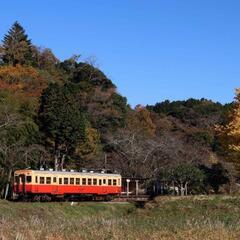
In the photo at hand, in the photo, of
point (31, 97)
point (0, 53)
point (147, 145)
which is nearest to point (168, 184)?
point (147, 145)

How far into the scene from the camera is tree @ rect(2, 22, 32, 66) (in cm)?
8600

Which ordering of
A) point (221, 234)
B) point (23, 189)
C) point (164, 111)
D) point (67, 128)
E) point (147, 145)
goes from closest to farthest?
point (221, 234) < point (23, 189) < point (67, 128) < point (147, 145) < point (164, 111)

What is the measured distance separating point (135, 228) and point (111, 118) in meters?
62.1

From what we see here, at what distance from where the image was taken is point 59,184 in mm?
44219

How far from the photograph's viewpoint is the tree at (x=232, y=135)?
37.8 m

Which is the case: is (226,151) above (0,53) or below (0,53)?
below

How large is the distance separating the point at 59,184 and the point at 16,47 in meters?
47.1

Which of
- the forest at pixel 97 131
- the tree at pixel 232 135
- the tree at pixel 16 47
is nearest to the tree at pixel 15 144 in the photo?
the forest at pixel 97 131

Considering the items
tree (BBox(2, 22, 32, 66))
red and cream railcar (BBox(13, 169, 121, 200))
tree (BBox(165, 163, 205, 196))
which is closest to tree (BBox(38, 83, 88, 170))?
red and cream railcar (BBox(13, 169, 121, 200))

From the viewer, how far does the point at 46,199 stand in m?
43.8

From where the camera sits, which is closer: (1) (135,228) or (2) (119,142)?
(1) (135,228)

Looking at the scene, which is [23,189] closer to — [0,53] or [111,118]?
[111,118]

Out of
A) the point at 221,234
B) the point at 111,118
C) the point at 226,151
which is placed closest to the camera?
the point at 221,234

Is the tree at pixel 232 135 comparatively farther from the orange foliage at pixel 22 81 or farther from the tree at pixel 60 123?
the orange foliage at pixel 22 81
